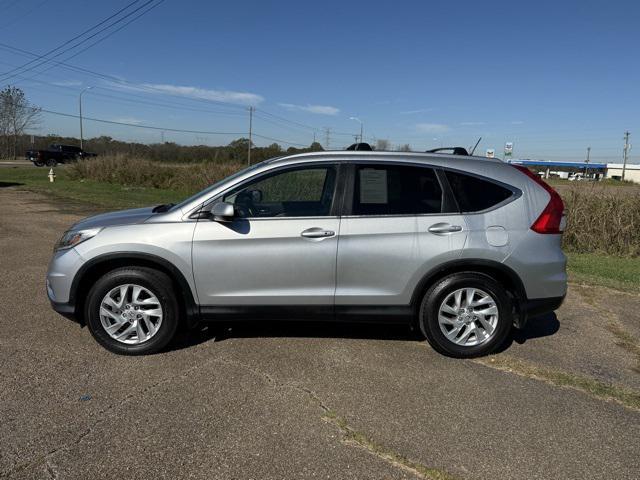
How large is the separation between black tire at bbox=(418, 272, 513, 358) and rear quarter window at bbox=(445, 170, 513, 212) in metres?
0.59

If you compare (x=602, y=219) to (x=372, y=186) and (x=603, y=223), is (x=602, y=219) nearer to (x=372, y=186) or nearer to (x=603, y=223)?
(x=603, y=223)

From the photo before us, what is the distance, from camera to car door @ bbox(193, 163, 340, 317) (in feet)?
13.0

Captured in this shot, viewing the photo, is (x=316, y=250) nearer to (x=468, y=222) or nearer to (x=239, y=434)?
(x=468, y=222)

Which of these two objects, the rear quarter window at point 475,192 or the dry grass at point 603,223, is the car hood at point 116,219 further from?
the dry grass at point 603,223

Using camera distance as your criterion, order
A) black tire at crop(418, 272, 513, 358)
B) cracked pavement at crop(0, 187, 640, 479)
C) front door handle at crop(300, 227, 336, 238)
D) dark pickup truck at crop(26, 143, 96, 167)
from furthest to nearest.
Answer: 1. dark pickup truck at crop(26, 143, 96, 167)
2. black tire at crop(418, 272, 513, 358)
3. front door handle at crop(300, 227, 336, 238)
4. cracked pavement at crop(0, 187, 640, 479)

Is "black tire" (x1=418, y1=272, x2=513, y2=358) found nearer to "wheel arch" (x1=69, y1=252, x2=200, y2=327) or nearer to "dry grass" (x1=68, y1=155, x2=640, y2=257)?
"wheel arch" (x1=69, y1=252, x2=200, y2=327)

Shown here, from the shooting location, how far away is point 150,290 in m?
4.02

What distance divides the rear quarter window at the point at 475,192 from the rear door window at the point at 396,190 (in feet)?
0.49

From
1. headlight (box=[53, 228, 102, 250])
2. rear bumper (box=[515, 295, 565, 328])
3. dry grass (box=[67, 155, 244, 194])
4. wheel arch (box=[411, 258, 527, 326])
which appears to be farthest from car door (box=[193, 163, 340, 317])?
dry grass (box=[67, 155, 244, 194])

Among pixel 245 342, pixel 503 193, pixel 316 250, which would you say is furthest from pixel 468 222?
pixel 245 342

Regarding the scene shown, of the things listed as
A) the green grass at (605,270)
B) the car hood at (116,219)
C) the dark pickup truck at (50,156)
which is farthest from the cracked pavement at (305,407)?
the dark pickup truck at (50,156)

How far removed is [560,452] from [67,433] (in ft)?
9.91

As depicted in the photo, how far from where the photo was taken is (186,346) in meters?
4.32

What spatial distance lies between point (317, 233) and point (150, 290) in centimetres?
148
